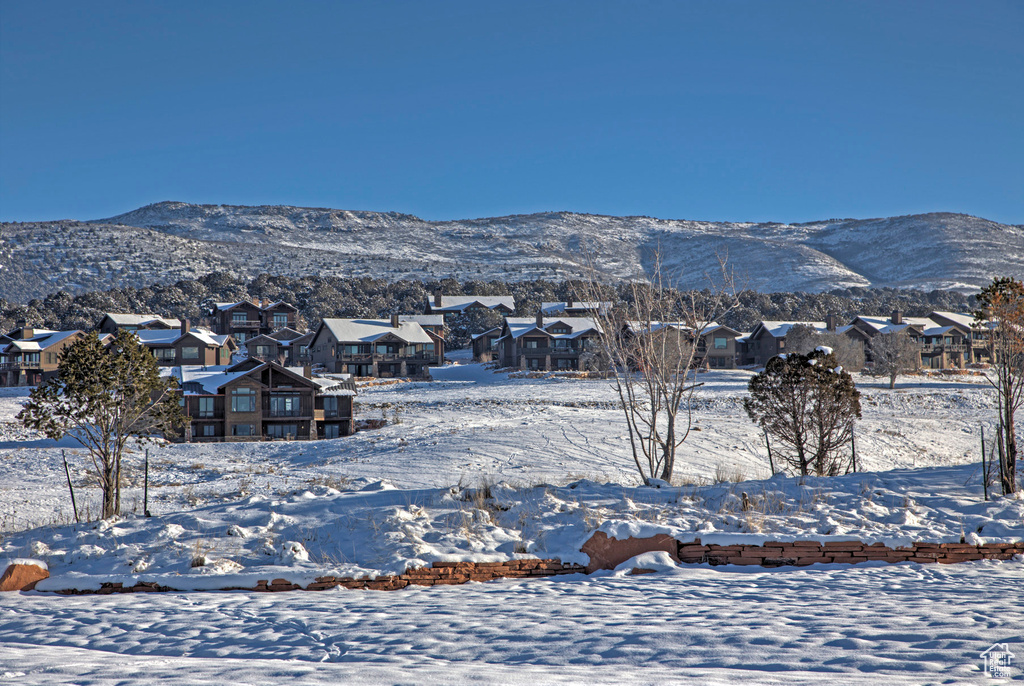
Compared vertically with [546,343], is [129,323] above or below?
above

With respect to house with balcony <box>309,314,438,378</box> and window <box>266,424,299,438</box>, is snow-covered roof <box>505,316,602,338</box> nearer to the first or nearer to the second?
house with balcony <box>309,314,438,378</box>

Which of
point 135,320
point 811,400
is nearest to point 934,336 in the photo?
point 811,400

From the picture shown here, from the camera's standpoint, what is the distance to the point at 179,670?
5.80m

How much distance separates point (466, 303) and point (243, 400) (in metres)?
58.3

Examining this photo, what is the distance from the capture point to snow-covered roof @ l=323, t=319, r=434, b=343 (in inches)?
2803

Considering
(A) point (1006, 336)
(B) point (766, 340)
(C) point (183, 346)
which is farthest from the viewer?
(B) point (766, 340)

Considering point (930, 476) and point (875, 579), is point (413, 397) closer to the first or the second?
point (930, 476)

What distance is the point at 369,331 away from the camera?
73.0 m

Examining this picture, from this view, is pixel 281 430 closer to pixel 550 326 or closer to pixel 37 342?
pixel 550 326

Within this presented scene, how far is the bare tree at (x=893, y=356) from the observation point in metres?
53.5

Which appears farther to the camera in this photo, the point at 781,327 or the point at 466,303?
the point at 466,303

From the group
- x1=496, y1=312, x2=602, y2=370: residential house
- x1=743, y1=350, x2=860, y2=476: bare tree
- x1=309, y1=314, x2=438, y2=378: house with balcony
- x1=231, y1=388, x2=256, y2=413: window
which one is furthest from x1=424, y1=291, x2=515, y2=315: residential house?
x1=743, y1=350, x2=860, y2=476: bare tree

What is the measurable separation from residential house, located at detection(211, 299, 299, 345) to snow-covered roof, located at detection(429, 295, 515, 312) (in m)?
20.3

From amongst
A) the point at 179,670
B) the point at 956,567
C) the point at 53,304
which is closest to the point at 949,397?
the point at 956,567
